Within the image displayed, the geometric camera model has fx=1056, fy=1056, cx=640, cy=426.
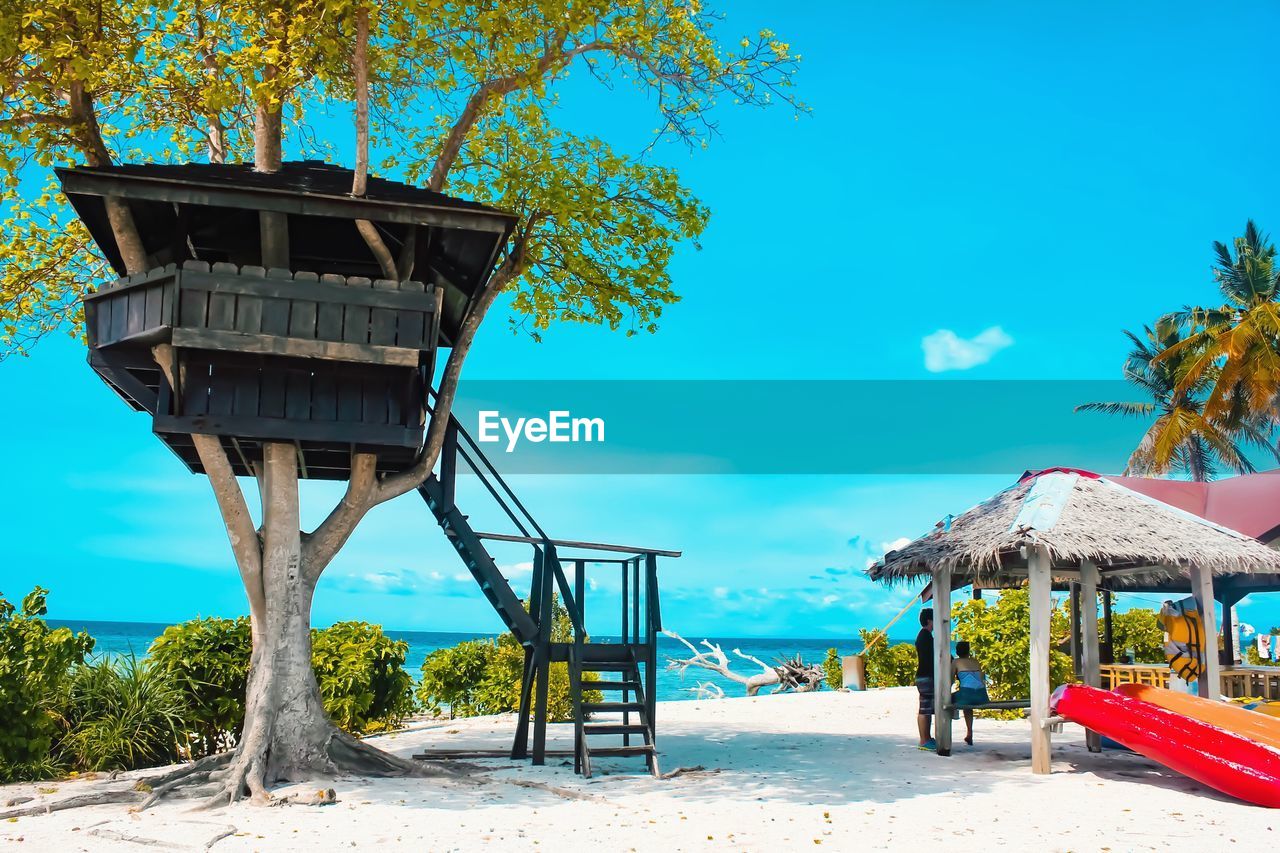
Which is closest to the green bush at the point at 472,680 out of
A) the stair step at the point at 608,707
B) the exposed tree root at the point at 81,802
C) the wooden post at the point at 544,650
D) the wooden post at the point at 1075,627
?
the wooden post at the point at 544,650

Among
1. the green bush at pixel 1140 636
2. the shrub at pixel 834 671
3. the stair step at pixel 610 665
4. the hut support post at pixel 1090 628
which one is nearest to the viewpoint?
the stair step at pixel 610 665

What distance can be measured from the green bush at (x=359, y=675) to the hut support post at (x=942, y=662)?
832cm

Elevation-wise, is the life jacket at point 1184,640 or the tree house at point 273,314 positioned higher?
the tree house at point 273,314

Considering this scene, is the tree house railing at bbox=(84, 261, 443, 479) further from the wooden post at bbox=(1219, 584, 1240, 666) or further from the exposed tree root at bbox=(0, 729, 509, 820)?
the wooden post at bbox=(1219, 584, 1240, 666)

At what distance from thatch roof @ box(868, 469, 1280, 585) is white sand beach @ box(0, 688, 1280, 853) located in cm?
258

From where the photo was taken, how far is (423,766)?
40.3ft

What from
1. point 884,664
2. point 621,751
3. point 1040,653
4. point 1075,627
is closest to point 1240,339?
point 884,664

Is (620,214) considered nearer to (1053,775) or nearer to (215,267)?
(215,267)

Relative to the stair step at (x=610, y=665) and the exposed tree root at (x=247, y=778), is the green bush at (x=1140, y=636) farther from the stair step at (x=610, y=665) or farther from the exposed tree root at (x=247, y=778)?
the exposed tree root at (x=247, y=778)

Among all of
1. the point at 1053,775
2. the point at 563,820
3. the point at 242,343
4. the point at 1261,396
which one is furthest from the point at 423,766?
the point at 1261,396

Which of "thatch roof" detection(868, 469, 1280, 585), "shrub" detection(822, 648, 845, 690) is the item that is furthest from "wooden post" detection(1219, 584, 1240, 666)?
"shrub" detection(822, 648, 845, 690)

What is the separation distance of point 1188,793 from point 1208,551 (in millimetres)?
3282

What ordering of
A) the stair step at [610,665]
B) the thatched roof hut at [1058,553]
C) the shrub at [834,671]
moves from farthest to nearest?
1. the shrub at [834,671]
2. the stair step at [610,665]
3. the thatched roof hut at [1058,553]

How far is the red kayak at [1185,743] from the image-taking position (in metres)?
10.7
